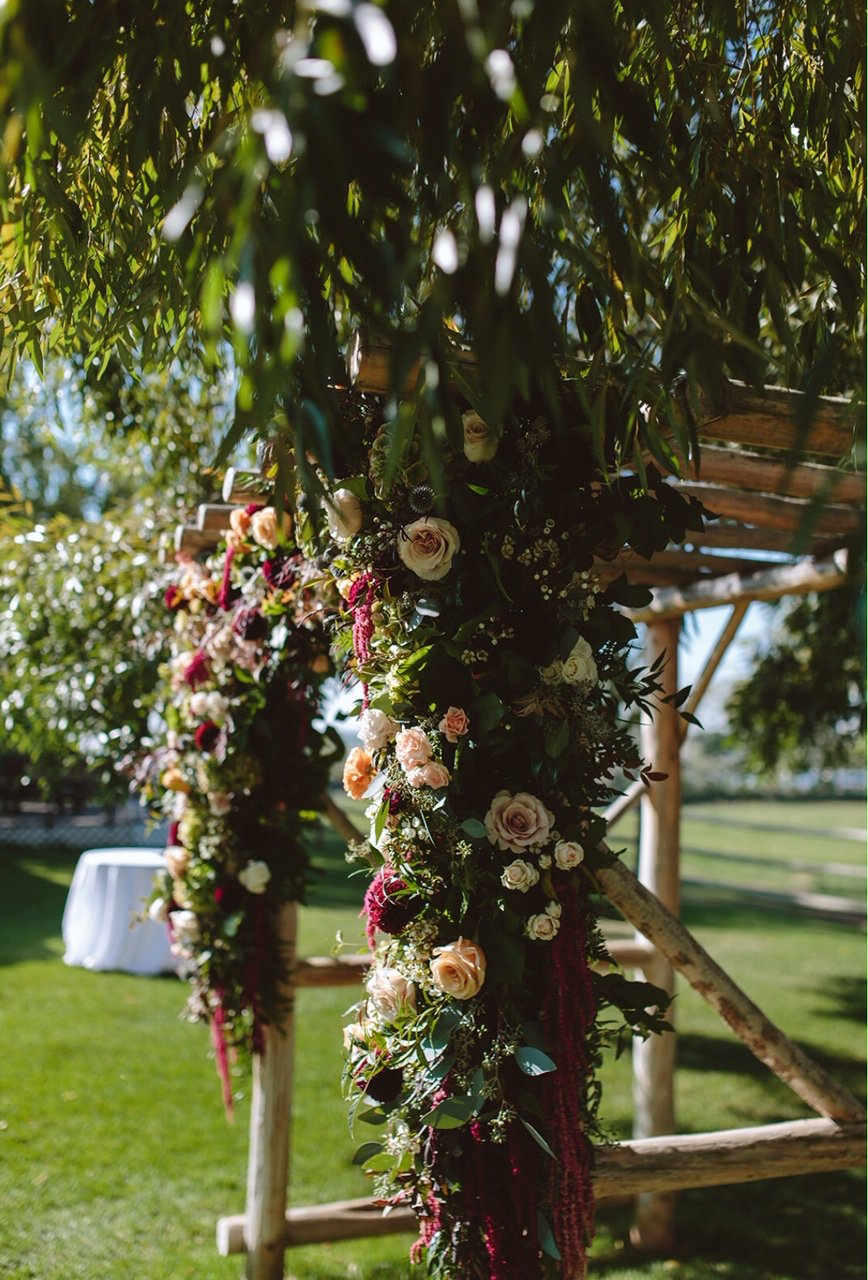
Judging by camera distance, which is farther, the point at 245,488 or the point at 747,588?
the point at 747,588

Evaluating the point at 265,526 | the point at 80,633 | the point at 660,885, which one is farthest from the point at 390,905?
the point at 80,633

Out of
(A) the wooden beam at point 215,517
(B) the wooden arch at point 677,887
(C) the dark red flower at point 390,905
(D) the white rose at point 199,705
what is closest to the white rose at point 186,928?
(B) the wooden arch at point 677,887

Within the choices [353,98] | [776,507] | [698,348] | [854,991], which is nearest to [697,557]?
[776,507]

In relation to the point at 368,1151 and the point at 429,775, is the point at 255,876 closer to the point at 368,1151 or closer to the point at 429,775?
the point at 368,1151

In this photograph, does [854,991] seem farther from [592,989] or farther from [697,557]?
[592,989]

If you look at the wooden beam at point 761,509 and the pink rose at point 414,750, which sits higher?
the wooden beam at point 761,509

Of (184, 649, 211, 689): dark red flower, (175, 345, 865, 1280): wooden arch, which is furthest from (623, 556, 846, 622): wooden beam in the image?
(184, 649, 211, 689): dark red flower

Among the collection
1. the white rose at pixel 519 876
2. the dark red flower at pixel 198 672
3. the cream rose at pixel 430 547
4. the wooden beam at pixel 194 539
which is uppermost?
the wooden beam at pixel 194 539

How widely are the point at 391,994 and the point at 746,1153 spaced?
1334mm

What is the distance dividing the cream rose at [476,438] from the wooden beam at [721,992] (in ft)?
3.61

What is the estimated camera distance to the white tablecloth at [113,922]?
8406mm

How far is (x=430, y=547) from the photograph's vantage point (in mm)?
2135

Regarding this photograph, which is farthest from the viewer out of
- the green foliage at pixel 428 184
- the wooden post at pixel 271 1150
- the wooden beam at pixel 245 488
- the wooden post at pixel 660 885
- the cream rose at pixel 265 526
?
the wooden post at pixel 660 885

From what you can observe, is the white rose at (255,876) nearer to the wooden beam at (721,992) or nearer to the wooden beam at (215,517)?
the wooden beam at (215,517)
